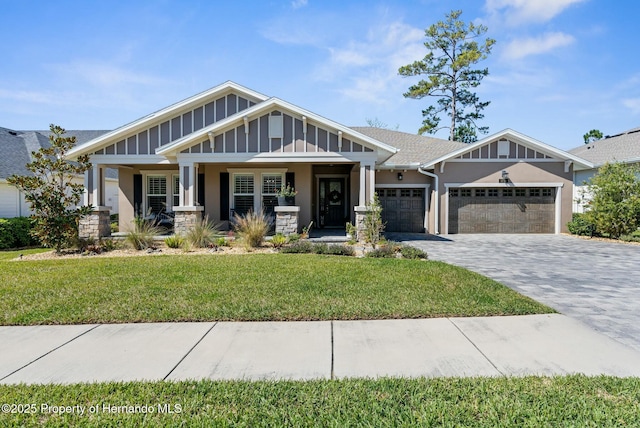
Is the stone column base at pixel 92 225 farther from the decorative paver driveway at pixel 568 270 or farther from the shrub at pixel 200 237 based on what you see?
the decorative paver driveway at pixel 568 270

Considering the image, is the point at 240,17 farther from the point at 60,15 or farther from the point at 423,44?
the point at 423,44

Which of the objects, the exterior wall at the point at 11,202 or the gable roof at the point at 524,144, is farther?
the exterior wall at the point at 11,202

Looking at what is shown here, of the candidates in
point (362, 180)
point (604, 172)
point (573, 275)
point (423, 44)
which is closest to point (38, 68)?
point (362, 180)

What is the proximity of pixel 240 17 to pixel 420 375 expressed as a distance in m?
11.7

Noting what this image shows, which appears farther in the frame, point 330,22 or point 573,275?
point 330,22

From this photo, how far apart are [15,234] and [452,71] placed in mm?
29289

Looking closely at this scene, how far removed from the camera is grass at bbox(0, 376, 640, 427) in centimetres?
269

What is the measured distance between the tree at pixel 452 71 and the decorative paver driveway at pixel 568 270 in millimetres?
18086

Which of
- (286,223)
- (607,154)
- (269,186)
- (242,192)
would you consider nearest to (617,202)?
(607,154)

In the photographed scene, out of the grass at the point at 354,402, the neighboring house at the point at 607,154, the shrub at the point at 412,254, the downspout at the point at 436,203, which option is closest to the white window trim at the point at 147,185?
the shrub at the point at 412,254

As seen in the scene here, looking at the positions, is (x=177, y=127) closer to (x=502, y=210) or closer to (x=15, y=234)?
(x=15, y=234)

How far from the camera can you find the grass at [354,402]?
269 cm

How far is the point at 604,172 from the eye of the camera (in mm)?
15055

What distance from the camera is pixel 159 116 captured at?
1354 centimetres
